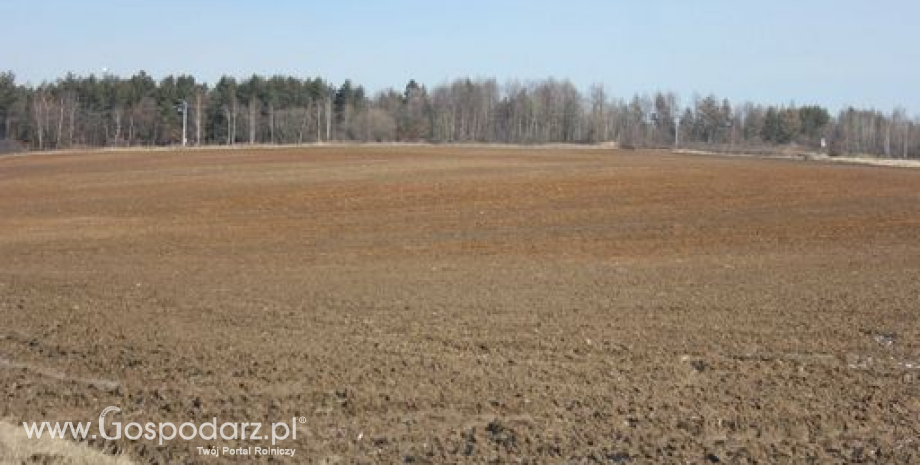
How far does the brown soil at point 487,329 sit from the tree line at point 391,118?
87.2m

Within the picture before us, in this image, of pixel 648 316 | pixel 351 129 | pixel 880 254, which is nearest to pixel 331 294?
pixel 648 316

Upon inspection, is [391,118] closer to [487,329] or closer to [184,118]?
[184,118]

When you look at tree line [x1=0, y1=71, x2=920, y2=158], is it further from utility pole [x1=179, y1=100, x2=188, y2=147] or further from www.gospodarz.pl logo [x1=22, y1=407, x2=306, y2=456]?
www.gospodarz.pl logo [x1=22, y1=407, x2=306, y2=456]

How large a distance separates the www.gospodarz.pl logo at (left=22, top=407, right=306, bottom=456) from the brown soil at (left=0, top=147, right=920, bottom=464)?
0.57 ft

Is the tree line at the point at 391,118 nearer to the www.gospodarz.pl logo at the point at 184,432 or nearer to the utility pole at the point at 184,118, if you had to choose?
the utility pole at the point at 184,118

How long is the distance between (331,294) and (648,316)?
237 inches

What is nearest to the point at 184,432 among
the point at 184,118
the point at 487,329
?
the point at 487,329

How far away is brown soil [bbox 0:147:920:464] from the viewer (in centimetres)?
814

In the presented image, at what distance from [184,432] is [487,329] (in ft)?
21.3

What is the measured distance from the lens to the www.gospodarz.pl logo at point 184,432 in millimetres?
7355

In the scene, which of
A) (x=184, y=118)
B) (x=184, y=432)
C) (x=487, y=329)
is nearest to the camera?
(x=184, y=432)

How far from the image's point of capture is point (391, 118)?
139375mm

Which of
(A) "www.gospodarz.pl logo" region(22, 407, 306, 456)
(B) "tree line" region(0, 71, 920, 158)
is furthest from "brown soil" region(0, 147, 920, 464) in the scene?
(B) "tree line" region(0, 71, 920, 158)

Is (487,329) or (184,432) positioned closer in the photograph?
(184,432)
